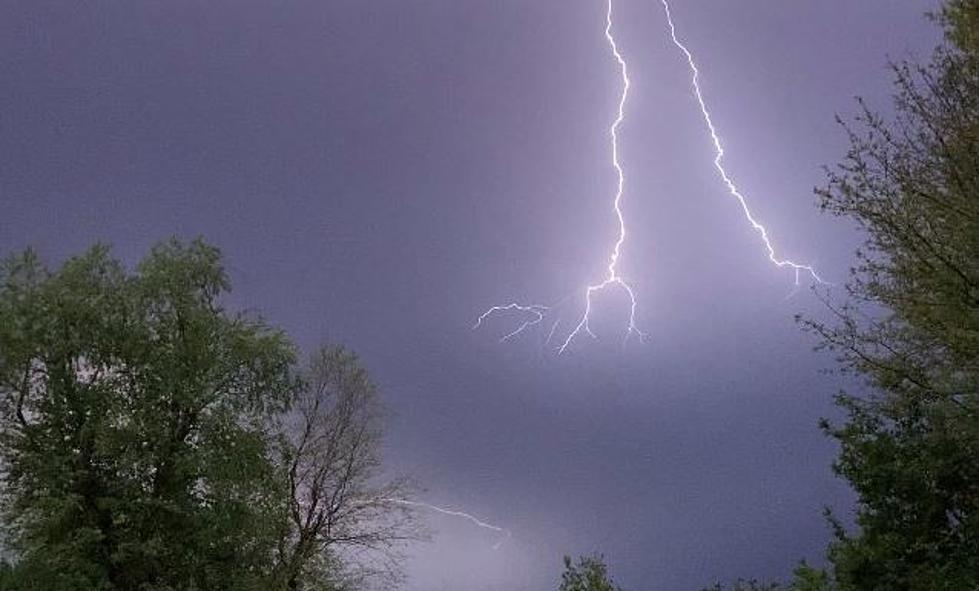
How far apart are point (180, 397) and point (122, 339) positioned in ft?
6.73

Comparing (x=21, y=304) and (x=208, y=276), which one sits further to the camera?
(x=208, y=276)

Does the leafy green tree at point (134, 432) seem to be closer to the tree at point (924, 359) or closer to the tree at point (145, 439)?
the tree at point (145, 439)

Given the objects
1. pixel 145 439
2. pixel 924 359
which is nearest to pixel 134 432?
pixel 145 439

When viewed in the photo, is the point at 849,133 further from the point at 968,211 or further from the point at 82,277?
the point at 82,277

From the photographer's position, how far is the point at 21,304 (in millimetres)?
20375

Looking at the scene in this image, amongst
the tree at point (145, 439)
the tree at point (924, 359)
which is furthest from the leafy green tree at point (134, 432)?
the tree at point (924, 359)

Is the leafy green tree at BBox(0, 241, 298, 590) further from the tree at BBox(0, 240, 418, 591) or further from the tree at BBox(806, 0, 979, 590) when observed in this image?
the tree at BBox(806, 0, 979, 590)

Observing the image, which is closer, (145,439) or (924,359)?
(924,359)

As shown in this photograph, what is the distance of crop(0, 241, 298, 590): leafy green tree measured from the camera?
19312 millimetres

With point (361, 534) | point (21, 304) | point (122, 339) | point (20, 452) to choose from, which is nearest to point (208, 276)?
point (122, 339)

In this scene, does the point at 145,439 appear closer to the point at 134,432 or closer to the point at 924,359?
the point at 134,432

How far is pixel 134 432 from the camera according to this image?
19.9 meters

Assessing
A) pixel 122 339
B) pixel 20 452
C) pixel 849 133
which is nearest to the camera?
pixel 849 133

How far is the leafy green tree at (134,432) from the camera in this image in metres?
19.3
